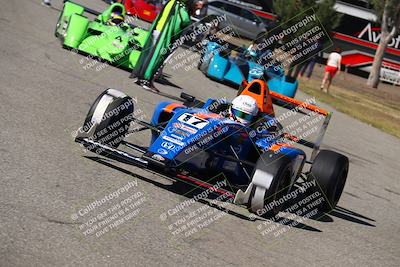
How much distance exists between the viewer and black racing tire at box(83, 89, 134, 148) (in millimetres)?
7824

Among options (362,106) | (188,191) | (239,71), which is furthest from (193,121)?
(362,106)

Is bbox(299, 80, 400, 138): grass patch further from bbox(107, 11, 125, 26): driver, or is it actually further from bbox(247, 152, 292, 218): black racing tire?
bbox(247, 152, 292, 218): black racing tire

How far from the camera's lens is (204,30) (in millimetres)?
24750

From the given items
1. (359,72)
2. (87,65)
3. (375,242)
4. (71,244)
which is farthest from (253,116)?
(359,72)

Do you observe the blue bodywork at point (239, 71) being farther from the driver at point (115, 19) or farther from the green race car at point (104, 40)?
the green race car at point (104, 40)

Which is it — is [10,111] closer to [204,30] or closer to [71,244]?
[71,244]

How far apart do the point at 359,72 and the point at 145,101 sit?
29600mm

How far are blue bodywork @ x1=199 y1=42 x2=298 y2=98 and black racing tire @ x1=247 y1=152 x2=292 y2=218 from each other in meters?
11.3

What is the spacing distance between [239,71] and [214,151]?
11.2 m

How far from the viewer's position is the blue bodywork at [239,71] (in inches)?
736

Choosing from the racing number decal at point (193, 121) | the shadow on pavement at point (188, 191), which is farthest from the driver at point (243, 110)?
the shadow on pavement at point (188, 191)

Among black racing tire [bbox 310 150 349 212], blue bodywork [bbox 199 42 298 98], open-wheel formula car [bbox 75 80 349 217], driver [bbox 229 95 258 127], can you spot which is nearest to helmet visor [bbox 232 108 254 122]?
driver [bbox 229 95 258 127]

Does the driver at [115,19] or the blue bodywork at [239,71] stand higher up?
the driver at [115,19]

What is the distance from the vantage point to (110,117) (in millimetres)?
7887
